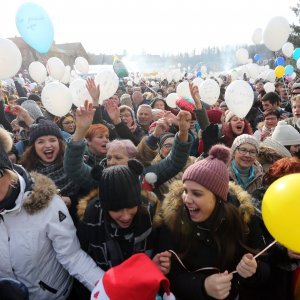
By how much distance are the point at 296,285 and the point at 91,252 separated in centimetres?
137

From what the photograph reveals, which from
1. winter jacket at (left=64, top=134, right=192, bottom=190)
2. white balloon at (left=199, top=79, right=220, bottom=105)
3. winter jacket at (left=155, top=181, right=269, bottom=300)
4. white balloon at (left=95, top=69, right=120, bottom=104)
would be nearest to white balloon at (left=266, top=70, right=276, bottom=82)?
white balloon at (left=199, top=79, right=220, bottom=105)

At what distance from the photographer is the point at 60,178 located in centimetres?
278

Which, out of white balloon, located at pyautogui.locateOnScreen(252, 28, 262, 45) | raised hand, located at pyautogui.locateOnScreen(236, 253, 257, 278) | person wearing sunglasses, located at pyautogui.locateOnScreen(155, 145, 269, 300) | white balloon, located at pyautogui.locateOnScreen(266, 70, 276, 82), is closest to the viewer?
raised hand, located at pyautogui.locateOnScreen(236, 253, 257, 278)

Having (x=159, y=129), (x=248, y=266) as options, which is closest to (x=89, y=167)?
(x=159, y=129)

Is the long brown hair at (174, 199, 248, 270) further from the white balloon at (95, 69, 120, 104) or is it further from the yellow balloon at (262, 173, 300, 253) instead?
the white balloon at (95, 69, 120, 104)

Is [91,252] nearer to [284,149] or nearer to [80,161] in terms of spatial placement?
[80,161]

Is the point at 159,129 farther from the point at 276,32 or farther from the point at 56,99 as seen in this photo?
the point at 276,32

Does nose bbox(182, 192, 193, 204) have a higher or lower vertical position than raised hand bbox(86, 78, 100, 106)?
lower

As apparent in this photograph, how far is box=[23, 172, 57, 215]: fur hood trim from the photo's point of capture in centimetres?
180

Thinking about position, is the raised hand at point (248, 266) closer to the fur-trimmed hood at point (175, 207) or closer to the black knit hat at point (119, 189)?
the fur-trimmed hood at point (175, 207)

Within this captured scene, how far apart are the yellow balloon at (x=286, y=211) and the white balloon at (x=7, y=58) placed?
3.88 metres

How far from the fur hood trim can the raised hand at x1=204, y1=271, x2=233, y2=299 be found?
3.53ft

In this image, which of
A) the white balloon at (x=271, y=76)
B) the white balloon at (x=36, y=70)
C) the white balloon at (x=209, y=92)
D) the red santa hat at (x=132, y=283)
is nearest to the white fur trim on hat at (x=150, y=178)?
the red santa hat at (x=132, y=283)

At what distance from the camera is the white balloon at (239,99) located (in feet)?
15.0
